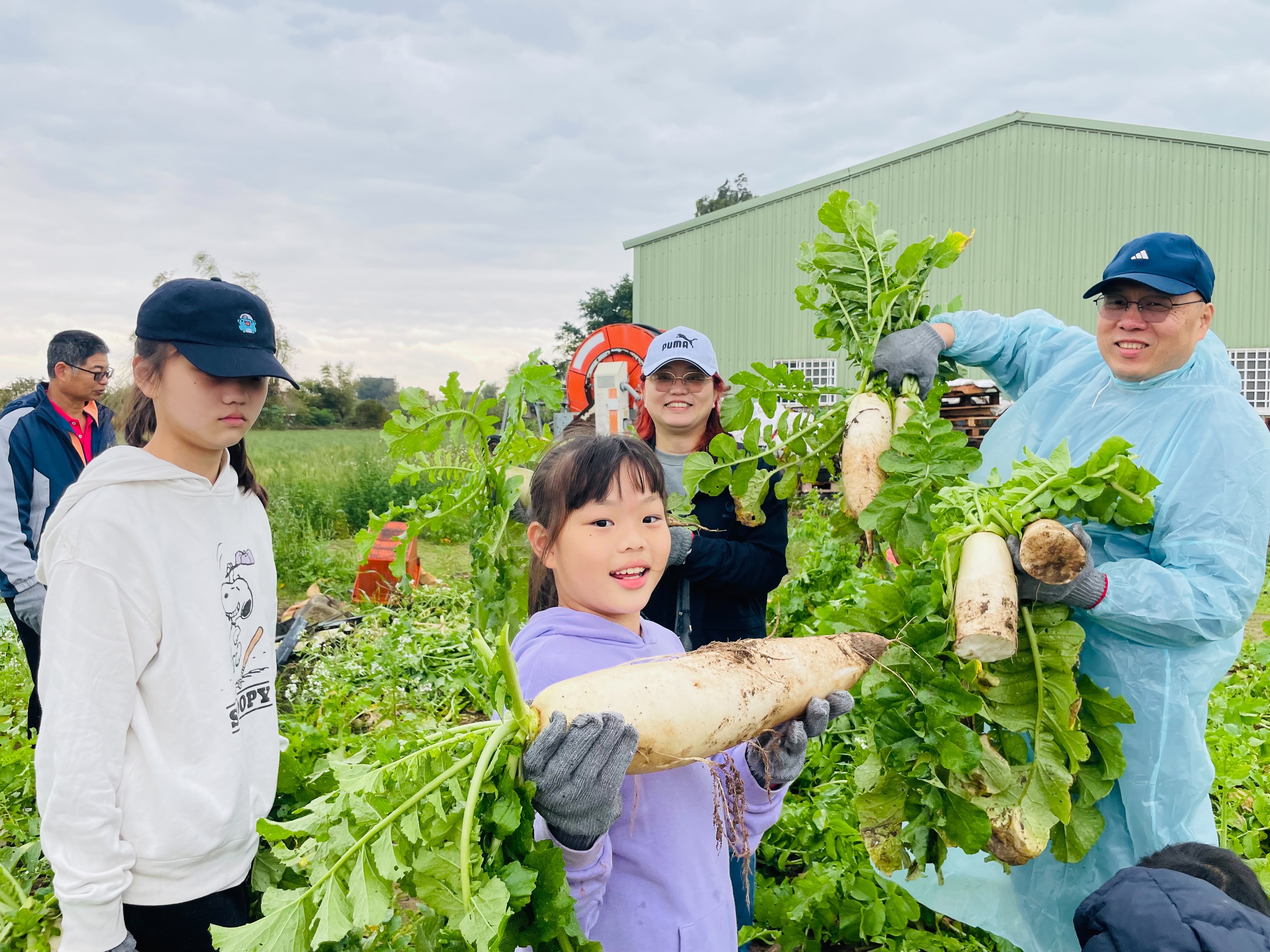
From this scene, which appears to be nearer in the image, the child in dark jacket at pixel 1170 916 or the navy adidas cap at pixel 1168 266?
the child in dark jacket at pixel 1170 916

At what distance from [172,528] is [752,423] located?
5.51ft

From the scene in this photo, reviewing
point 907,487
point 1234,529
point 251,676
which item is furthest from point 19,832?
point 1234,529

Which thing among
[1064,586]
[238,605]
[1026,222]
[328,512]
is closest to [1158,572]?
[1064,586]

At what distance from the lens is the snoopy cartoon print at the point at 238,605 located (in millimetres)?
1717

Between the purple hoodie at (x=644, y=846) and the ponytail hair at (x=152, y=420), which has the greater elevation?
the ponytail hair at (x=152, y=420)

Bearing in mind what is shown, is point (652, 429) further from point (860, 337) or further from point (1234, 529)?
point (1234, 529)

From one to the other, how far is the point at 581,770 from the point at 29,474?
3.83 metres

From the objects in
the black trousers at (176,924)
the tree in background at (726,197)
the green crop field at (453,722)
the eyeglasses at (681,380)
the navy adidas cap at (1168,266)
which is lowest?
the green crop field at (453,722)

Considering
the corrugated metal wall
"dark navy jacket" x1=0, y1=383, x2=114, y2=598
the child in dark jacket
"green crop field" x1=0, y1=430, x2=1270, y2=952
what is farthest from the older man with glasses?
the corrugated metal wall

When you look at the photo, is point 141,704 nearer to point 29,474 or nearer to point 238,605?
point 238,605

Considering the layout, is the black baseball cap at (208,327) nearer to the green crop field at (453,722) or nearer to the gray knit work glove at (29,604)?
the green crop field at (453,722)

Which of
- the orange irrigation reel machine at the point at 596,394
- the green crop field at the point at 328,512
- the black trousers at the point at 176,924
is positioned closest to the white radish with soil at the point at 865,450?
the orange irrigation reel machine at the point at 596,394

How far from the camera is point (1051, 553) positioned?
1658mm

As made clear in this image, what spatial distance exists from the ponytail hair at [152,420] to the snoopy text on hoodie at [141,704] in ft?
0.57
